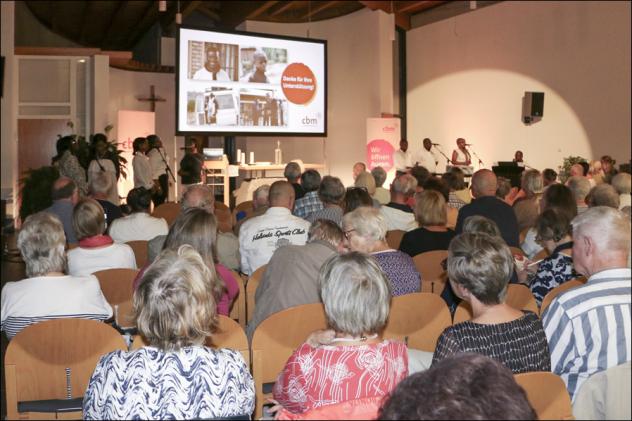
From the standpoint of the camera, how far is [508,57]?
15.8 meters

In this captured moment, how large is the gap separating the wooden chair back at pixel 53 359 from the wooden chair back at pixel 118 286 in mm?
976

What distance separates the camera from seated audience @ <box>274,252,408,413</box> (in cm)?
240

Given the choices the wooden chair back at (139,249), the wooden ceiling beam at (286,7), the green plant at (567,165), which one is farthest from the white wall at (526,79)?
the wooden chair back at (139,249)

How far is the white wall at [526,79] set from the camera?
13.4m

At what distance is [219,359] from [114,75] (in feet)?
52.0

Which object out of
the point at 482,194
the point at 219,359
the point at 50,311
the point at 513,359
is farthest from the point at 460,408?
the point at 482,194

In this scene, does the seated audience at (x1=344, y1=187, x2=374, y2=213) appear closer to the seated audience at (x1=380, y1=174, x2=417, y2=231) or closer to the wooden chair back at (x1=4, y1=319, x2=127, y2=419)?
the seated audience at (x1=380, y1=174, x2=417, y2=231)

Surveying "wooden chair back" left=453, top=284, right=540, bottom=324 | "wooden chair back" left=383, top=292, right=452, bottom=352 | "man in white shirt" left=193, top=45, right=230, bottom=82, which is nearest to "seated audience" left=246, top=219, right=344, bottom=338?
Answer: "wooden chair back" left=383, top=292, right=452, bottom=352

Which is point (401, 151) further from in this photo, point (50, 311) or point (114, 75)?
point (50, 311)

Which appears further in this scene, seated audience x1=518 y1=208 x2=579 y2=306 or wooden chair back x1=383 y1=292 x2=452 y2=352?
seated audience x1=518 y1=208 x2=579 y2=306

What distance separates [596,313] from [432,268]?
224cm

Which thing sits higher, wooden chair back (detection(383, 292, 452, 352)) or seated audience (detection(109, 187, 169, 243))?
seated audience (detection(109, 187, 169, 243))

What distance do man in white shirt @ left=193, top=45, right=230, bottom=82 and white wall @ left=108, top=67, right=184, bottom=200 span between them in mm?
4548

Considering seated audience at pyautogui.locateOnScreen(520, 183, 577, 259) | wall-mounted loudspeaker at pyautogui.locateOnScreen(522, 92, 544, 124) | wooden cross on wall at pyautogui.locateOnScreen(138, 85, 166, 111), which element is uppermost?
wooden cross on wall at pyautogui.locateOnScreen(138, 85, 166, 111)
